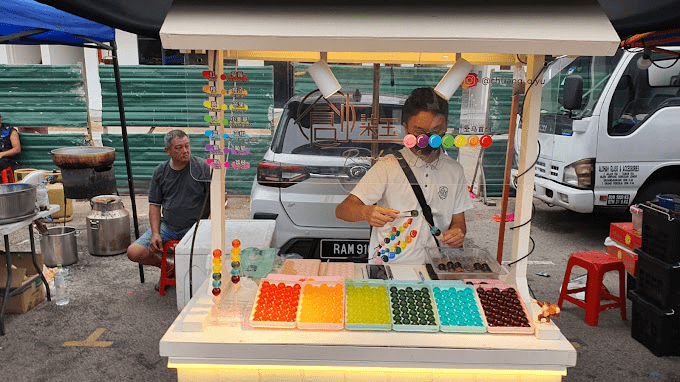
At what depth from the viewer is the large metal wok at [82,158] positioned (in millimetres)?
6055

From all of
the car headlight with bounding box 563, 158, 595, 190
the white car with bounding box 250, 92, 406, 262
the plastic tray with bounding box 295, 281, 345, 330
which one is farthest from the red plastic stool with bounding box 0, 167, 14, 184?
the car headlight with bounding box 563, 158, 595, 190

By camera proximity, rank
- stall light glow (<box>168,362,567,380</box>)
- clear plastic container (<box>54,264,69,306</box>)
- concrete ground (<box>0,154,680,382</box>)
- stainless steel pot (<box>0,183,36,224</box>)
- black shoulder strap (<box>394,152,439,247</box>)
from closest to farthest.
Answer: stall light glow (<box>168,362,567,380</box>) → black shoulder strap (<box>394,152,439,247</box>) → concrete ground (<box>0,154,680,382</box>) → stainless steel pot (<box>0,183,36,224</box>) → clear plastic container (<box>54,264,69,306</box>)

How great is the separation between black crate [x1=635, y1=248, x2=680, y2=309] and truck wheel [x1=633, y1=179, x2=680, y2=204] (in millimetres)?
2728

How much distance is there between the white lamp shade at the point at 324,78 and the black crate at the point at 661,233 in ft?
9.53

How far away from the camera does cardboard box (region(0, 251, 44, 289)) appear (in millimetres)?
4316

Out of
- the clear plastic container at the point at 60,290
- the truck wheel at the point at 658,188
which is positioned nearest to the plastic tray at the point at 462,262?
the clear plastic container at the point at 60,290

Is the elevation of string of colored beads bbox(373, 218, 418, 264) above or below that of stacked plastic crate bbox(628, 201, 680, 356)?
above

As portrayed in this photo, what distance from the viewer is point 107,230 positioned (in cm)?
583

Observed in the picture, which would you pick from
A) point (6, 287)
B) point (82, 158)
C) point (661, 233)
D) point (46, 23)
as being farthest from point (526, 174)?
point (82, 158)

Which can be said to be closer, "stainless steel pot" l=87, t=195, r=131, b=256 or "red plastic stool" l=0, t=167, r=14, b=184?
"stainless steel pot" l=87, t=195, r=131, b=256

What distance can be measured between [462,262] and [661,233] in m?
2.05

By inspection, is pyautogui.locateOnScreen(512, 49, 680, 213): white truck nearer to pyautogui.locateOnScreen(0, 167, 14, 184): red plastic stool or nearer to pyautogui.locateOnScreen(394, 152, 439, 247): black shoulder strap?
pyautogui.locateOnScreen(394, 152, 439, 247): black shoulder strap

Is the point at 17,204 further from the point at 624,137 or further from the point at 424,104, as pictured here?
the point at 624,137

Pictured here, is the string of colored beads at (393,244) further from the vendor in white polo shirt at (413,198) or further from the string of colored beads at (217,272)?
the string of colored beads at (217,272)
